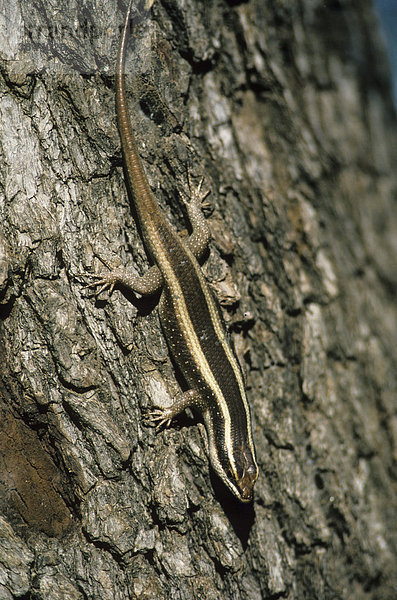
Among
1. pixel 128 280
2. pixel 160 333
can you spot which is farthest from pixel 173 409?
pixel 128 280

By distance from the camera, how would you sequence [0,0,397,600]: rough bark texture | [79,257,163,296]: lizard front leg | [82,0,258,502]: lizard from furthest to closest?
[82,0,258,502]: lizard < [79,257,163,296]: lizard front leg < [0,0,397,600]: rough bark texture

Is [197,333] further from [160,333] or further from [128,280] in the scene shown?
[128,280]

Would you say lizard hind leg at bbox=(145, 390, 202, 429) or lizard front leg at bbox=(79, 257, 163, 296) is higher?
lizard front leg at bbox=(79, 257, 163, 296)

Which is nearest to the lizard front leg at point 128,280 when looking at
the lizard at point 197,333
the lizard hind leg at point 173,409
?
the lizard at point 197,333

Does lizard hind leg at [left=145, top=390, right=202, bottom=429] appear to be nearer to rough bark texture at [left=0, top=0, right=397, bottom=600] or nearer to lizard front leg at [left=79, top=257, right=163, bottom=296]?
rough bark texture at [left=0, top=0, right=397, bottom=600]

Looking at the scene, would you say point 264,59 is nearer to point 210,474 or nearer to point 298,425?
point 298,425

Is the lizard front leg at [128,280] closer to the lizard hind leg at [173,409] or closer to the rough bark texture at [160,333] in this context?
the rough bark texture at [160,333]

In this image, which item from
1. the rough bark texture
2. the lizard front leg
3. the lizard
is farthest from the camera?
the lizard

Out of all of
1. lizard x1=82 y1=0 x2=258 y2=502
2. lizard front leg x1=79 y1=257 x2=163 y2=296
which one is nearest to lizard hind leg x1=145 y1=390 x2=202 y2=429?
lizard x1=82 y1=0 x2=258 y2=502
